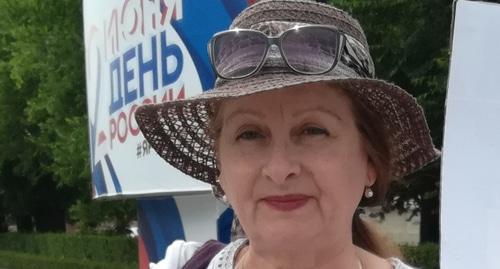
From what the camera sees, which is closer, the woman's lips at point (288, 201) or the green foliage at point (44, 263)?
the woman's lips at point (288, 201)

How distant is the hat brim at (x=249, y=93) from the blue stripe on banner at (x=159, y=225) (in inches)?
96.8

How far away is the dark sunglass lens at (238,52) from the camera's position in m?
1.58

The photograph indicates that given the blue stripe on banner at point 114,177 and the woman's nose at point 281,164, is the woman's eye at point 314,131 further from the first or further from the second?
the blue stripe on banner at point 114,177

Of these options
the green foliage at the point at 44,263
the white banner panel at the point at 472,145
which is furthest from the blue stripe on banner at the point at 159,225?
the green foliage at the point at 44,263

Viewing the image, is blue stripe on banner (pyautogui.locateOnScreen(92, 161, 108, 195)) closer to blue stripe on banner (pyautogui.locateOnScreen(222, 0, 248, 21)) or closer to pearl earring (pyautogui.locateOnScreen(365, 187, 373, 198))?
blue stripe on banner (pyautogui.locateOnScreen(222, 0, 248, 21))

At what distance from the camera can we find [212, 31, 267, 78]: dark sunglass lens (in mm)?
1583

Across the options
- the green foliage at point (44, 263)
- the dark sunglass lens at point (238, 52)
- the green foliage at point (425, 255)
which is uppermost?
the dark sunglass lens at point (238, 52)

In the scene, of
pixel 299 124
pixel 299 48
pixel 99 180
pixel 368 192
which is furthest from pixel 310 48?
pixel 99 180

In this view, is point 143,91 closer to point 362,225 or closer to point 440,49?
point 362,225

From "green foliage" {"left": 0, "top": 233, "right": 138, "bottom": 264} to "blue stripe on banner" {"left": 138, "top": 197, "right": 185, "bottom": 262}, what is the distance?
1214 cm

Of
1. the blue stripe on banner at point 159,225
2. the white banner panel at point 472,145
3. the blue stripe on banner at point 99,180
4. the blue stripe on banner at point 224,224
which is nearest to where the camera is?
the white banner panel at point 472,145

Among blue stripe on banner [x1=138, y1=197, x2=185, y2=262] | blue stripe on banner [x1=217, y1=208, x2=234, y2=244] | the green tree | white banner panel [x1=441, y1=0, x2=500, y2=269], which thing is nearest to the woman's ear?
white banner panel [x1=441, y1=0, x2=500, y2=269]

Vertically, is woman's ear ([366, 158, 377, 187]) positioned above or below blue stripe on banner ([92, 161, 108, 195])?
above

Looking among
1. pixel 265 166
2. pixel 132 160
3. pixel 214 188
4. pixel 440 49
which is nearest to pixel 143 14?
pixel 132 160
